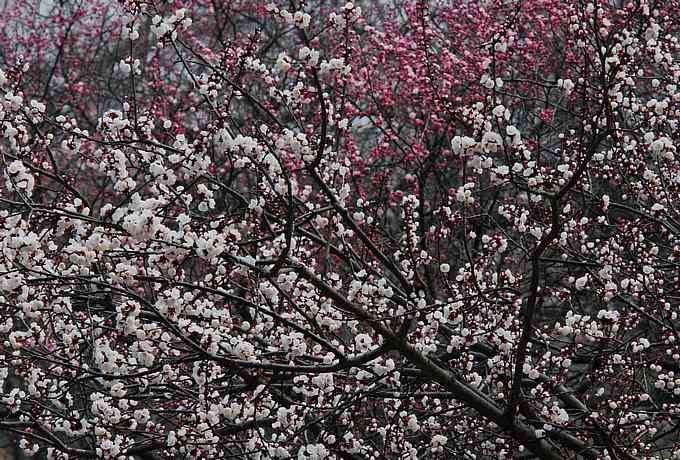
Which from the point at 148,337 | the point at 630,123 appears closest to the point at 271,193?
the point at 148,337

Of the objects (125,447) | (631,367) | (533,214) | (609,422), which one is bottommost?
(125,447)

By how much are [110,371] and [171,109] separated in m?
8.65

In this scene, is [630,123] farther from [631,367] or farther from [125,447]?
[125,447]

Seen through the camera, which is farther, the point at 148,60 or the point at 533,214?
the point at 148,60

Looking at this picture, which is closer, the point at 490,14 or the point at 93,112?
the point at 490,14

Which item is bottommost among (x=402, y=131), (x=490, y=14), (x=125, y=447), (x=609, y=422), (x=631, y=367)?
(x=125, y=447)

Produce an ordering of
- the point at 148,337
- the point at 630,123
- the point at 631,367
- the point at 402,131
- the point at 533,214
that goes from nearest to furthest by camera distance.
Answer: the point at 148,337, the point at 631,367, the point at 533,214, the point at 630,123, the point at 402,131

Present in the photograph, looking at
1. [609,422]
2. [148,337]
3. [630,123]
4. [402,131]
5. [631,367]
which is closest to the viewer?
[148,337]

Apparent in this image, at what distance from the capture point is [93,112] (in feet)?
42.4

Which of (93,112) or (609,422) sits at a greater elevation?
(93,112)

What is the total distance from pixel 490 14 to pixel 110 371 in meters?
8.80

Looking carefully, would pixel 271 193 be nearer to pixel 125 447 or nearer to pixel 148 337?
pixel 148 337

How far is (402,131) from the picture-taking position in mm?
11906

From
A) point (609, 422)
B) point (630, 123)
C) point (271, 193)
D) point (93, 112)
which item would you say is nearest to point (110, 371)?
point (271, 193)
